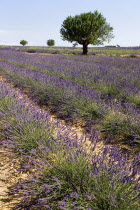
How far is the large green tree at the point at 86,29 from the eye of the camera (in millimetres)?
21125

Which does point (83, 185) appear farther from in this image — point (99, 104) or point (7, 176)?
point (99, 104)

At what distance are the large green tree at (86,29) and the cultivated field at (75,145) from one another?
15.4 meters

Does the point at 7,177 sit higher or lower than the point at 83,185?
lower

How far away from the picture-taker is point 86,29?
21.1 meters

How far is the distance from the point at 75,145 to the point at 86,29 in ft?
67.8

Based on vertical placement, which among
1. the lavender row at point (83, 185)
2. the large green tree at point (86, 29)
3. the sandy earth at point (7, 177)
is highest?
the large green tree at point (86, 29)

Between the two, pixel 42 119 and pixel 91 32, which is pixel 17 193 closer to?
pixel 42 119

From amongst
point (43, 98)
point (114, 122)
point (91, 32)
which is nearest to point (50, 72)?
point (43, 98)

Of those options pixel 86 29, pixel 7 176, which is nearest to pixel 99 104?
pixel 7 176

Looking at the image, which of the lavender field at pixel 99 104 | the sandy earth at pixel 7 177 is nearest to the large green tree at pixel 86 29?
the lavender field at pixel 99 104

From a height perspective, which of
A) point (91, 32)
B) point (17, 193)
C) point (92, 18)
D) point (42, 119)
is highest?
point (92, 18)

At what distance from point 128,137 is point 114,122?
341 millimetres

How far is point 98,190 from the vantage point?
5.44 ft

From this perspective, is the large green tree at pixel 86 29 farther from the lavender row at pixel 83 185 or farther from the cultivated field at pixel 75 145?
the lavender row at pixel 83 185
